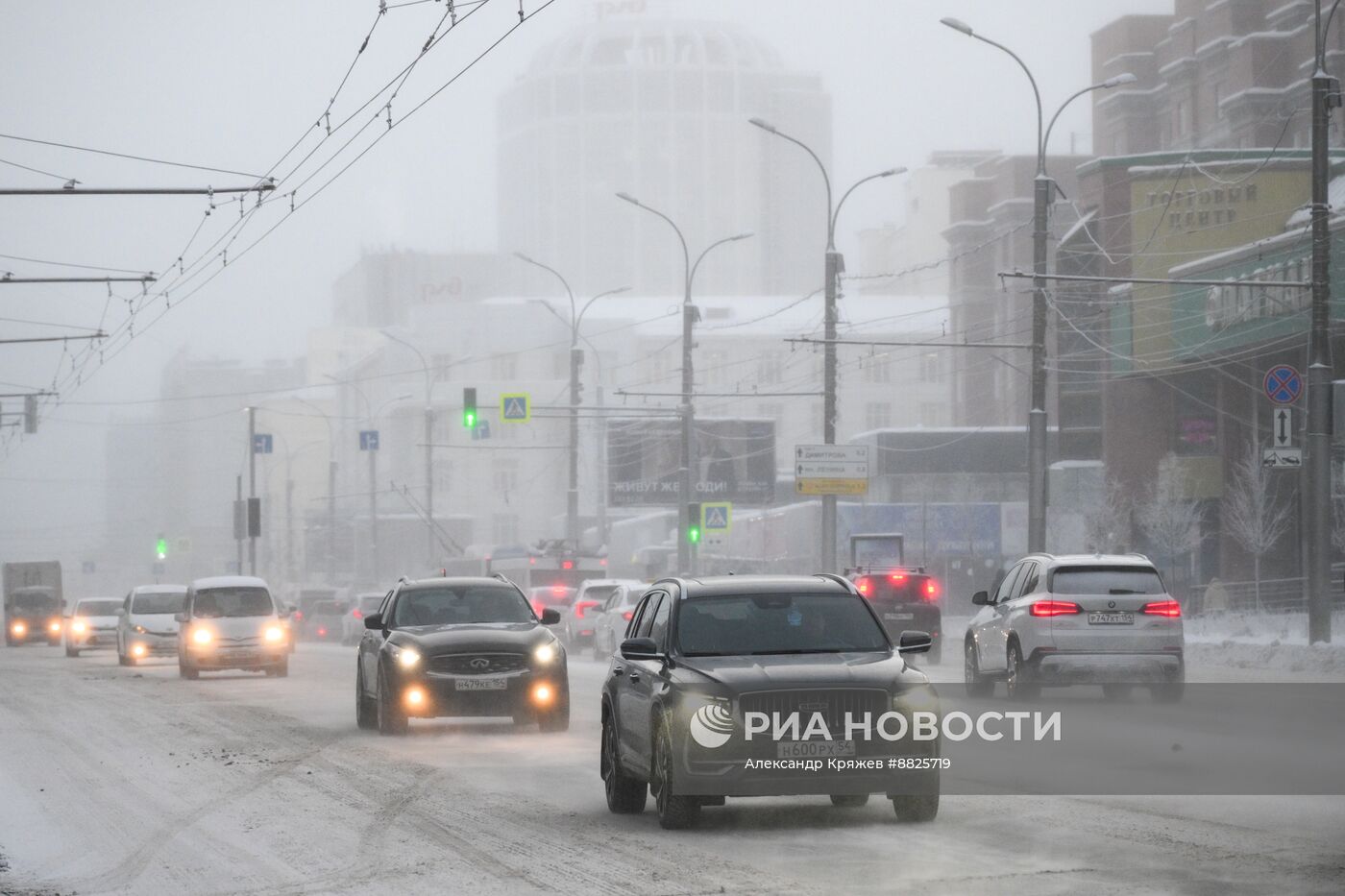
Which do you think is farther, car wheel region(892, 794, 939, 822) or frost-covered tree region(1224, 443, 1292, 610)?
frost-covered tree region(1224, 443, 1292, 610)

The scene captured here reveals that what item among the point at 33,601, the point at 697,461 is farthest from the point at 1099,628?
the point at 697,461

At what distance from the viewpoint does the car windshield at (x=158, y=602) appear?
40.3 m

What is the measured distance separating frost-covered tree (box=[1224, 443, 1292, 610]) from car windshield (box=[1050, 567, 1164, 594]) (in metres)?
37.8

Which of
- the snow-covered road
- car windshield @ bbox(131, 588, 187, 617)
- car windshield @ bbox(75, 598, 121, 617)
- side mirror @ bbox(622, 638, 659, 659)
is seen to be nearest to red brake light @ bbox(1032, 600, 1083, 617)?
the snow-covered road

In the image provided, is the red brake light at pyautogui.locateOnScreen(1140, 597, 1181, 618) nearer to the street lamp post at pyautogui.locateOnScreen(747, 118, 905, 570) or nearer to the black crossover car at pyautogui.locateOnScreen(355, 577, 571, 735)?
the black crossover car at pyautogui.locateOnScreen(355, 577, 571, 735)

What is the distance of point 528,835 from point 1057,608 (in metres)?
11.5

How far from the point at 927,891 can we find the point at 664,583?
4.27 meters

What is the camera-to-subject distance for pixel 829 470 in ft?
156

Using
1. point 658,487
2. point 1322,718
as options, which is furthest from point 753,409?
point 1322,718

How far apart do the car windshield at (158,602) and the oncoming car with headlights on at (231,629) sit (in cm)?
656

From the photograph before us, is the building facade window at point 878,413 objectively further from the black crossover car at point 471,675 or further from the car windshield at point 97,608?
the black crossover car at point 471,675

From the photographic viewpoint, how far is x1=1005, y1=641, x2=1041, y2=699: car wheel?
21.8m

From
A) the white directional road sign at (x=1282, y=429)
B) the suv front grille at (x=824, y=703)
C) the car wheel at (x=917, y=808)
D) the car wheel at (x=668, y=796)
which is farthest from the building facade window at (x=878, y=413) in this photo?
the suv front grille at (x=824, y=703)

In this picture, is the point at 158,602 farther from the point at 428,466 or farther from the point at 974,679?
the point at 428,466
